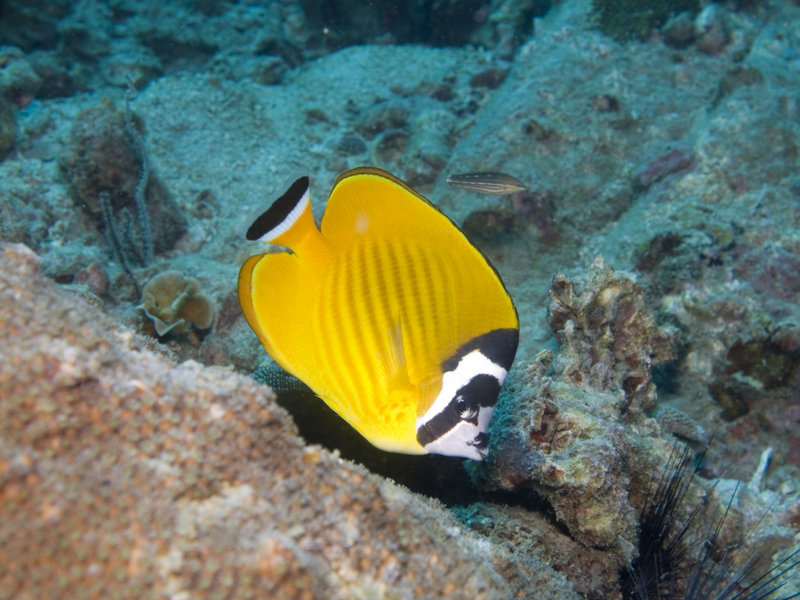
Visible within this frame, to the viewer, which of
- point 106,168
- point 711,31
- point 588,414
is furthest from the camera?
point 711,31

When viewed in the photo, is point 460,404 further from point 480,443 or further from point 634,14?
point 634,14

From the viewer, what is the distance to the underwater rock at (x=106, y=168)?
468cm

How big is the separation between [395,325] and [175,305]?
2965 millimetres

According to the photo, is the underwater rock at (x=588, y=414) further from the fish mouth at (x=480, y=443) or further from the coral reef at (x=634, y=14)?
the coral reef at (x=634, y=14)

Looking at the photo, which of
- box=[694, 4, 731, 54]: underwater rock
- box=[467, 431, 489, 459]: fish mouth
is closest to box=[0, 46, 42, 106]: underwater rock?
box=[467, 431, 489, 459]: fish mouth

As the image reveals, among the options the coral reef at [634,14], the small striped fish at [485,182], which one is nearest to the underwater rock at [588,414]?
the small striped fish at [485,182]

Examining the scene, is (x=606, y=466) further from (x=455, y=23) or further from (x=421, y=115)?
(x=455, y=23)

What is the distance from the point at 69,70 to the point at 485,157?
301 inches

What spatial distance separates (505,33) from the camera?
9.46 m

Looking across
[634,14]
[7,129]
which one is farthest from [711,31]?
[7,129]

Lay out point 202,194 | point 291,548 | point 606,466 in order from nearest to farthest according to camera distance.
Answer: point 291,548, point 606,466, point 202,194

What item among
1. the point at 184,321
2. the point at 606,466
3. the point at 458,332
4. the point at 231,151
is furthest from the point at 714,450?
the point at 231,151

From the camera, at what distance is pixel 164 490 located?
2.94 ft

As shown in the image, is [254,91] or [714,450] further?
[254,91]
